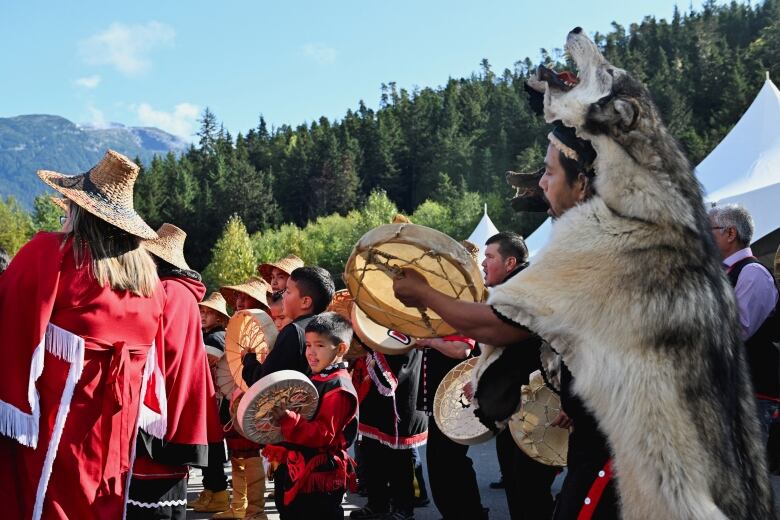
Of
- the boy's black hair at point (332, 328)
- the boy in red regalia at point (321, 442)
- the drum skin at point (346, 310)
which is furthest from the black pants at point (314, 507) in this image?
the drum skin at point (346, 310)

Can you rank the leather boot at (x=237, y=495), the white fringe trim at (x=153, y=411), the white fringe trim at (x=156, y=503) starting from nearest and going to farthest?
the white fringe trim at (x=153, y=411) < the white fringe trim at (x=156, y=503) < the leather boot at (x=237, y=495)

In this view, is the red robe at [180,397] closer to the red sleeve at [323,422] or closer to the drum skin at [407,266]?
the red sleeve at [323,422]

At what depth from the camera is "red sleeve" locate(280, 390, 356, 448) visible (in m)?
4.48

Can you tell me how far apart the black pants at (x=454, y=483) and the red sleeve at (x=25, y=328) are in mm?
3117

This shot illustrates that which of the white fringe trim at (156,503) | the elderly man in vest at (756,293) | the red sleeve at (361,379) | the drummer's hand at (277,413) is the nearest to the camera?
the white fringe trim at (156,503)

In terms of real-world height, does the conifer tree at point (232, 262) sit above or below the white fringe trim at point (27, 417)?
above

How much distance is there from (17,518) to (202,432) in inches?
38.5

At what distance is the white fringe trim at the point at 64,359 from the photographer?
335cm

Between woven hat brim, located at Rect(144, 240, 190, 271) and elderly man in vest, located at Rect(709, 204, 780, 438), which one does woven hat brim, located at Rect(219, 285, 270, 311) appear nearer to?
woven hat brim, located at Rect(144, 240, 190, 271)

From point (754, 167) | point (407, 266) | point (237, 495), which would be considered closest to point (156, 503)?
point (407, 266)

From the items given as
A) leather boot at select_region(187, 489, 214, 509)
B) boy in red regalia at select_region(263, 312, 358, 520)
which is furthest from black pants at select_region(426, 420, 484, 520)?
leather boot at select_region(187, 489, 214, 509)

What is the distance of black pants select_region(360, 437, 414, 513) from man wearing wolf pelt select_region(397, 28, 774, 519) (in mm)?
4616

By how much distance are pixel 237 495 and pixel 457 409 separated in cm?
292

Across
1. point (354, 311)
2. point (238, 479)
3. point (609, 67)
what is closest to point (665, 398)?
point (609, 67)
